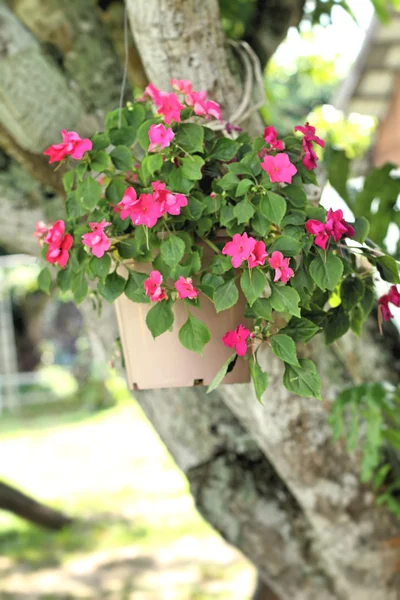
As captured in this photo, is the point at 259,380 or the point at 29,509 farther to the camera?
the point at 29,509

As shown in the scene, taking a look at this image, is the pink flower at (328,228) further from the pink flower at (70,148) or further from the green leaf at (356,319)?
the pink flower at (70,148)

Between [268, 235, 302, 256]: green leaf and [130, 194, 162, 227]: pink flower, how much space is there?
173 mm

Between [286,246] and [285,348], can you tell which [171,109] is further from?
[285,348]

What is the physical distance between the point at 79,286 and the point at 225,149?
1.06 feet

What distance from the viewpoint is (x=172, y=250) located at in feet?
3.74

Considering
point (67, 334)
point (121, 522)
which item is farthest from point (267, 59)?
point (67, 334)

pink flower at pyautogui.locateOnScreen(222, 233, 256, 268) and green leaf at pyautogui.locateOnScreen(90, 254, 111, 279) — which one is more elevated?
pink flower at pyautogui.locateOnScreen(222, 233, 256, 268)

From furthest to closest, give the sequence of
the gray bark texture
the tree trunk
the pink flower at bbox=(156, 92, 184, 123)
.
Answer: the tree trunk, the gray bark texture, the pink flower at bbox=(156, 92, 184, 123)

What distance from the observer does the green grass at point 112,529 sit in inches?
205

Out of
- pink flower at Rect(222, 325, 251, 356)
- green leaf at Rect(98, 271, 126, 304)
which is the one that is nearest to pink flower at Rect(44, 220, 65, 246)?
green leaf at Rect(98, 271, 126, 304)

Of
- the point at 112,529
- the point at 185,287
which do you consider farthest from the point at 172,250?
the point at 112,529

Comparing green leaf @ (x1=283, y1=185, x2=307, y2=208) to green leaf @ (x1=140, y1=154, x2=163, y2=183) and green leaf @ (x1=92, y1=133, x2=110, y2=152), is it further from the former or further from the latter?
green leaf @ (x1=92, y1=133, x2=110, y2=152)

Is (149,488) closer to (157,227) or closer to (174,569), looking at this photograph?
(174,569)

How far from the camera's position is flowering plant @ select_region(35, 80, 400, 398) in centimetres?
111
